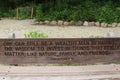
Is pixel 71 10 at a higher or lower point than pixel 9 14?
higher

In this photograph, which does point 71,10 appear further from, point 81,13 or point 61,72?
point 61,72

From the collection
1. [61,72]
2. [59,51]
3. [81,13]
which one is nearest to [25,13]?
[81,13]

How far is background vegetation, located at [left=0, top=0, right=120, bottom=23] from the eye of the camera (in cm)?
1678

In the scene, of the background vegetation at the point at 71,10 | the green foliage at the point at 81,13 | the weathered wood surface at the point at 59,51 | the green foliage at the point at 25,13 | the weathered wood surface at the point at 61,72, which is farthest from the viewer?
the green foliage at the point at 25,13

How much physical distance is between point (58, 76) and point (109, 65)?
1091 millimetres

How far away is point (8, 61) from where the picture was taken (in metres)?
5.46

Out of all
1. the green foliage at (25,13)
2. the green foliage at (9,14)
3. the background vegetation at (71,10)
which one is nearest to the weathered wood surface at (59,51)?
the background vegetation at (71,10)

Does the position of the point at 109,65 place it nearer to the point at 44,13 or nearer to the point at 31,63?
the point at 31,63

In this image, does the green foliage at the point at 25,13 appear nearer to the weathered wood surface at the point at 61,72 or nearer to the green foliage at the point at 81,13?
the green foliage at the point at 81,13

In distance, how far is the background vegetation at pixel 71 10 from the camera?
16.8 m

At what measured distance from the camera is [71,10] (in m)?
18.1

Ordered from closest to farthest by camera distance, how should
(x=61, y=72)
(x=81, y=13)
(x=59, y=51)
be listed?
(x=61, y=72), (x=59, y=51), (x=81, y=13)

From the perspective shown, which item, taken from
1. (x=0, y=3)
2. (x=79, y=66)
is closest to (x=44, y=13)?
(x=0, y=3)

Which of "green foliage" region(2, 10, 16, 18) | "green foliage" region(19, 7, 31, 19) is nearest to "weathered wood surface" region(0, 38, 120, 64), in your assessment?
"green foliage" region(19, 7, 31, 19)
